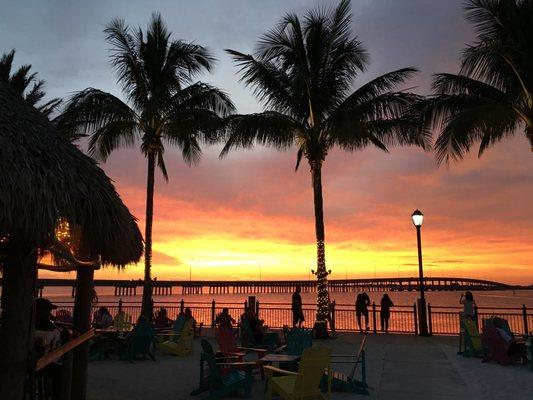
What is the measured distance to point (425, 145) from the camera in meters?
20.2

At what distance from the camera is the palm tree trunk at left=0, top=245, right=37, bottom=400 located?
519cm

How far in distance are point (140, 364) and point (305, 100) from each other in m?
11.9

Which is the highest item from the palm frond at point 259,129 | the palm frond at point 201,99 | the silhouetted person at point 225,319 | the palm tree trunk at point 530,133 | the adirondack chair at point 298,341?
the palm frond at point 201,99

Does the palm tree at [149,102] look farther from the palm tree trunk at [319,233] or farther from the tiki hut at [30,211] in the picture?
the tiki hut at [30,211]

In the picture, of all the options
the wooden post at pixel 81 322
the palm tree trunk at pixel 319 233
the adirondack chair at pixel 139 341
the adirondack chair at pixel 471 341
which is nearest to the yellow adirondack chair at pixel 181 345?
the adirondack chair at pixel 139 341

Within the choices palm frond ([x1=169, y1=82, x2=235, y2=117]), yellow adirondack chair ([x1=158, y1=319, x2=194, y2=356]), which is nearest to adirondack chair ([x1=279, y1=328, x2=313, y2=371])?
yellow adirondack chair ([x1=158, y1=319, x2=194, y2=356])

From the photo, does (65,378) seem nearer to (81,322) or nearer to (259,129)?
(81,322)

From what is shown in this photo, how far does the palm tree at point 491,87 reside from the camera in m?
14.3

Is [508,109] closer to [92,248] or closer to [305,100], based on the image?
[305,100]

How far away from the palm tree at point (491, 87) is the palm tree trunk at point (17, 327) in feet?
41.2

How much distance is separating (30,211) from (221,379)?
16.7 feet

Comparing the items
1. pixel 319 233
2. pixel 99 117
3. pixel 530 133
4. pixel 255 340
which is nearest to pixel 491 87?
pixel 530 133

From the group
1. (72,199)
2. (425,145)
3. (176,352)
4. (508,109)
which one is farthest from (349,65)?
(72,199)

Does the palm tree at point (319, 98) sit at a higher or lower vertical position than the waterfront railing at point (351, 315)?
higher
